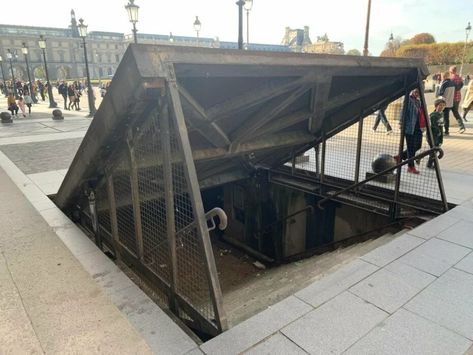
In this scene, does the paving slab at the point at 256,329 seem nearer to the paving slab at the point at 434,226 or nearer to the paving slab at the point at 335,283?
the paving slab at the point at 335,283

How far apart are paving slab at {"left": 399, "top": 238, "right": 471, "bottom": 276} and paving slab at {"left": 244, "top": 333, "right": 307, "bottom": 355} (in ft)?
5.69

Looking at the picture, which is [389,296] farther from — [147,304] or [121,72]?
[121,72]

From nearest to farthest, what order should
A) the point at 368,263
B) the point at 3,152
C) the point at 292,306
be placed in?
1. the point at 292,306
2. the point at 368,263
3. the point at 3,152

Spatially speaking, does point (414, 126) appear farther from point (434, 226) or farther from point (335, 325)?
point (335, 325)

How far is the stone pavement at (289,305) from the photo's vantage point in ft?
7.92

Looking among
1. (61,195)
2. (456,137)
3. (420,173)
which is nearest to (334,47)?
(456,137)

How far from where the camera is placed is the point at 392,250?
372 cm

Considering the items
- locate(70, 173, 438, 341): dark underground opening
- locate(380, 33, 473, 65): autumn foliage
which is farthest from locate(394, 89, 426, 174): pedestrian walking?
A: locate(380, 33, 473, 65): autumn foliage

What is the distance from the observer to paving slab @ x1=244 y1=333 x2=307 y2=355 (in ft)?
7.52

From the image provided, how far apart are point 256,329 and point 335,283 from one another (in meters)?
0.97

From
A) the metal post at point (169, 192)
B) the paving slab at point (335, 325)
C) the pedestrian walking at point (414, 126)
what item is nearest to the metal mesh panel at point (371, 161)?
the pedestrian walking at point (414, 126)

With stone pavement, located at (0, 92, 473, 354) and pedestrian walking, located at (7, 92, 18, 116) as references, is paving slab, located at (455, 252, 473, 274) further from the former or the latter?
pedestrian walking, located at (7, 92, 18, 116)

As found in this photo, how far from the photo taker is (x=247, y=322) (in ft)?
8.60

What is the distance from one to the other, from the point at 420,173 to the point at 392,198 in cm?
166
